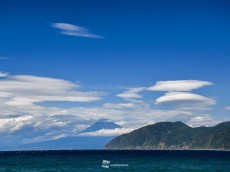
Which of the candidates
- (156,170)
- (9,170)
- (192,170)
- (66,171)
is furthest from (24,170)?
(192,170)

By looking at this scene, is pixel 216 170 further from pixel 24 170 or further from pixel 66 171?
pixel 24 170

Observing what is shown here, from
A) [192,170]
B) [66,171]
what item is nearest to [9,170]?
[66,171]

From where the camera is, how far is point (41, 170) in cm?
14100

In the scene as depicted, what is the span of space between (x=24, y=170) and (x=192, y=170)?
5892cm

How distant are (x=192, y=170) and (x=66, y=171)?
4359 centimetres

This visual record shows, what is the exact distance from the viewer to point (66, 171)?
137 m

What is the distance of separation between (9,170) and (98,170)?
3144cm

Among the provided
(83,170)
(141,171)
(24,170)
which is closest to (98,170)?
(83,170)

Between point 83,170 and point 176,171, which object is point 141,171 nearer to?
point 176,171

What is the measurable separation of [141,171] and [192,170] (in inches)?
722

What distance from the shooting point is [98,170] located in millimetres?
140375

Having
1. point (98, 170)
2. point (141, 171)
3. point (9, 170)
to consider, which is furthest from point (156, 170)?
point (9, 170)

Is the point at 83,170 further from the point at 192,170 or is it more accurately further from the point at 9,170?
the point at 192,170

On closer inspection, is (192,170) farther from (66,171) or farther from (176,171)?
(66,171)
